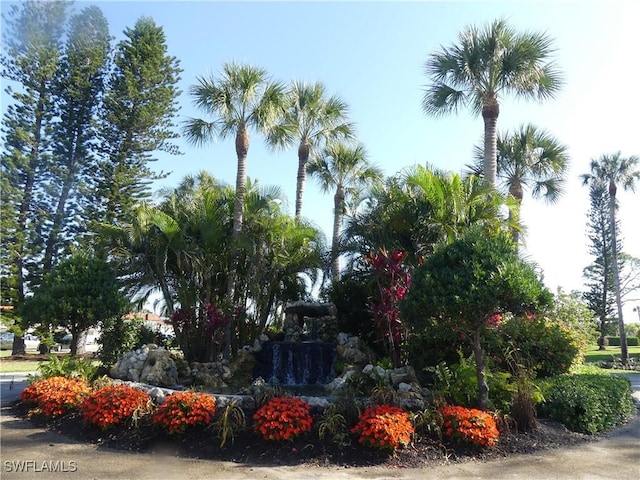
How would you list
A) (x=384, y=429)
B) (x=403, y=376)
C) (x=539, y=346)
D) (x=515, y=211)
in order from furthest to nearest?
(x=515, y=211), (x=539, y=346), (x=403, y=376), (x=384, y=429)

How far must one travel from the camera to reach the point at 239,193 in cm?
1327

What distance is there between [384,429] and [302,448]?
3.23ft

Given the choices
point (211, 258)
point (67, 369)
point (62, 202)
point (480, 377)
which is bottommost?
point (67, 369)

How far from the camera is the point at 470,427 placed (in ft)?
18.8

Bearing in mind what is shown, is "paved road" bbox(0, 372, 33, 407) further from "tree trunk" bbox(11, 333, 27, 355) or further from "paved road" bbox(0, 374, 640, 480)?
"tree trunk" bbox(11, 333, 27, 355)

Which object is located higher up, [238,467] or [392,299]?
[392,299]

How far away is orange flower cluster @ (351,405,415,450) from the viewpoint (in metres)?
5.36

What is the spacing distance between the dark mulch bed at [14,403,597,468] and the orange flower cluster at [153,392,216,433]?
135mm

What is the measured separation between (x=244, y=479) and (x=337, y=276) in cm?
1119

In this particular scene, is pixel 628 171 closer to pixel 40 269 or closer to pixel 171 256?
pixel 171 256

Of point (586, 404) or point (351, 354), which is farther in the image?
point (351, 354)

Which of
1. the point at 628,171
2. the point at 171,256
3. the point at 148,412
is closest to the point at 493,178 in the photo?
the point at 171,256

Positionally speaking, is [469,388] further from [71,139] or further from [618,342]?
[618,342]

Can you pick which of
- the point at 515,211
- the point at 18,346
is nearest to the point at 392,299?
the point at 515,211
